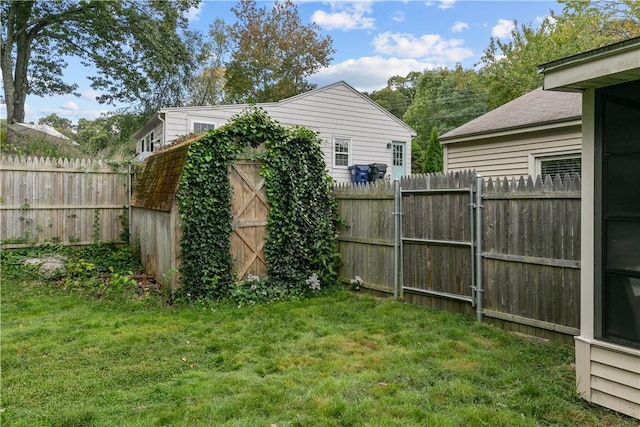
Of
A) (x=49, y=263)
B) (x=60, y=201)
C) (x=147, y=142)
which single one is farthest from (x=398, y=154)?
(x=49, y=263)

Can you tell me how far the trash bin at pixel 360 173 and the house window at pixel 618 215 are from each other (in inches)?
441

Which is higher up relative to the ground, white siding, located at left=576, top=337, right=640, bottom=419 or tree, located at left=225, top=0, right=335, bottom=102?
tree, located at left=225, top=0, right=335, bottom=102

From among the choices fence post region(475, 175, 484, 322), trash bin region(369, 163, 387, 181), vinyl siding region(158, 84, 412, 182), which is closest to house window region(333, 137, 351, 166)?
vinyl siding region(158, 84, 412, 182)

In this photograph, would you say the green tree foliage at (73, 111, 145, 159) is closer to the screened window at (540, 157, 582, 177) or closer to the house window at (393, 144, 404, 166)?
the house window at (393, 144, 404, 166)

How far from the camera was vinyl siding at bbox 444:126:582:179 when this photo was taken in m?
7.48

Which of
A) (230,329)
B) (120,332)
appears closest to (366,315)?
(230,329)

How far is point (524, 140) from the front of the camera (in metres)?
8.17

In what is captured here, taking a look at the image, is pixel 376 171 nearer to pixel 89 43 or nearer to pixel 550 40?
pixel 550 40

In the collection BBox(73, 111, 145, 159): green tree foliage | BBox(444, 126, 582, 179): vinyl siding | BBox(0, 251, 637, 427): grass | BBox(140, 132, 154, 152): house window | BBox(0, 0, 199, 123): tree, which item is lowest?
BBox(0, 251, 637, 427): grass

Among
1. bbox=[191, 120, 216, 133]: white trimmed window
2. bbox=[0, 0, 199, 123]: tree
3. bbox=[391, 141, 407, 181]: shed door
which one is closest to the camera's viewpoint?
bbox=[191, 120, 216, 133]: white trimmed window

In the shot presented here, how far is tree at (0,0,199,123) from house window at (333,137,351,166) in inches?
347

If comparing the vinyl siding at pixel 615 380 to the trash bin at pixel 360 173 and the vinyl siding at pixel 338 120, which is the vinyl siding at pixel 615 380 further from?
the trash bin at pixel 360 173

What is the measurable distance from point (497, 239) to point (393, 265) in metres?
1.74

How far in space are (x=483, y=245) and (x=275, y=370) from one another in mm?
2847
